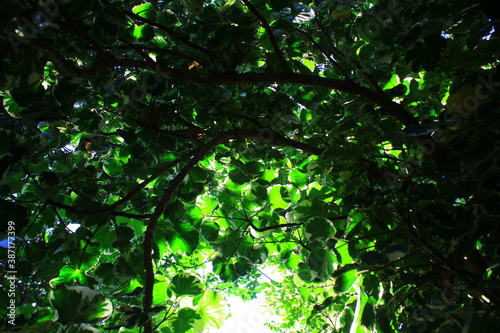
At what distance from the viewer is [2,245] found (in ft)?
3.41

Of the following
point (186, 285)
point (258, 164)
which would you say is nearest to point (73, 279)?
point (186, 285)

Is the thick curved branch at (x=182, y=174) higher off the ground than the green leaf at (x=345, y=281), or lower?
higher

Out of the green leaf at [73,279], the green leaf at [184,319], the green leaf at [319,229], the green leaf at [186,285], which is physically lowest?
the green leaf at [184,319]

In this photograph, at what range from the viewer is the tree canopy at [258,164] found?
0.68 m

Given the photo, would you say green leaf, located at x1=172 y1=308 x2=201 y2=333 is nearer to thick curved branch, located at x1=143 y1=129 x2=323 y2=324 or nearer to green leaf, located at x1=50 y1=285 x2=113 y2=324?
thick curved branch, located at x1=143 y1=129 x2=323 y2=324

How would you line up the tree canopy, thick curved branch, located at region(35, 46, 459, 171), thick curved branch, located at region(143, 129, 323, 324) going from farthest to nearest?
thick curved branch, located at region(143, 129, 323, 324) < thick curved branch, located at region(35, 46, 459, 171) < the tree canopy

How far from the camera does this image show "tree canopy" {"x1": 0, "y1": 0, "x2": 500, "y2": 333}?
678mm

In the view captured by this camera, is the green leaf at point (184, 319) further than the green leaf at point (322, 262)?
No

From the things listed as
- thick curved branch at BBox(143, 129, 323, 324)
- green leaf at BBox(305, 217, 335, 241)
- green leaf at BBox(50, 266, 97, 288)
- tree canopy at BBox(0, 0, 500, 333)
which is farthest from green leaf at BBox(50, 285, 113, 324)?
green leaf at BBox(305, 217, 335, 241)

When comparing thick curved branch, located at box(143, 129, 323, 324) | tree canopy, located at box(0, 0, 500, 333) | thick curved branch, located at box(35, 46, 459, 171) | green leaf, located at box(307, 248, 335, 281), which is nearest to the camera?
tree canopy, located at box(0, 0, 500, 333)

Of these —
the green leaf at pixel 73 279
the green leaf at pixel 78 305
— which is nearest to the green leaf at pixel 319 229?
the green leaf at pixel 78 305

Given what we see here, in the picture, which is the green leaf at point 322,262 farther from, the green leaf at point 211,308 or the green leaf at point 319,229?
the green leaf at point 211,308

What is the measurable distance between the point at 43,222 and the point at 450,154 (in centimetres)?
127

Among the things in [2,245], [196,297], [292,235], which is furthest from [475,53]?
[2,245]
